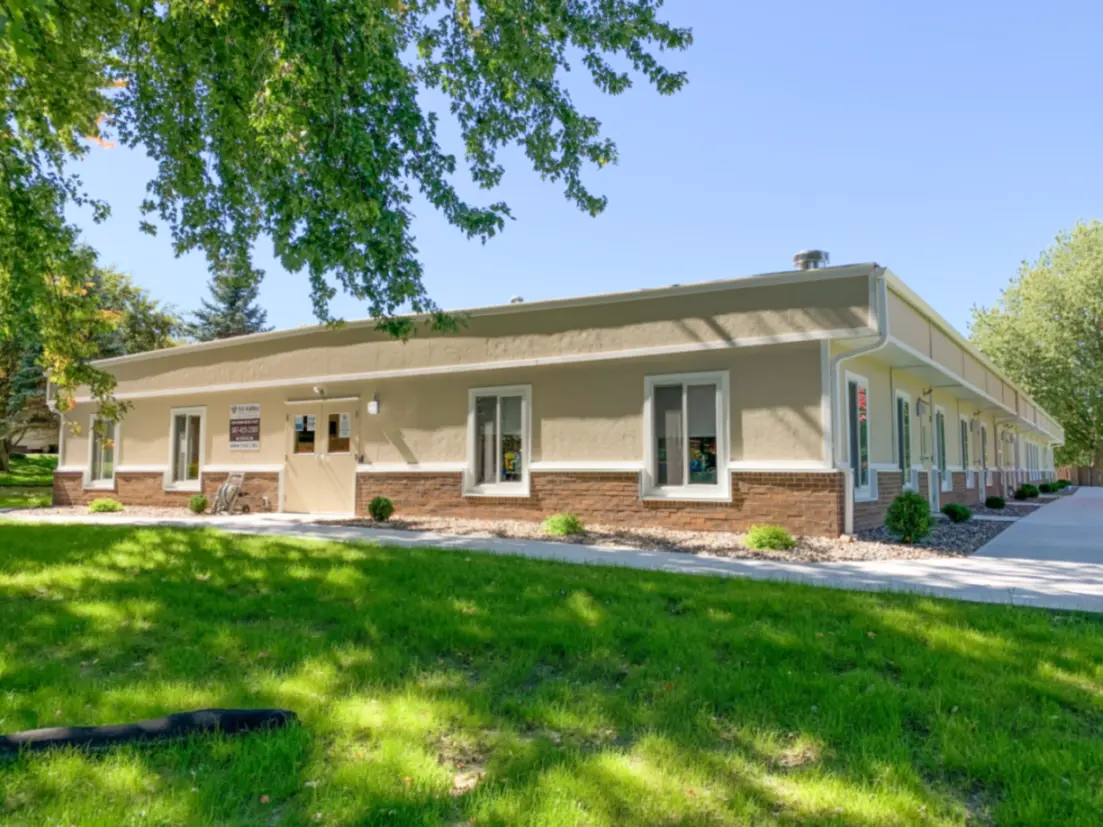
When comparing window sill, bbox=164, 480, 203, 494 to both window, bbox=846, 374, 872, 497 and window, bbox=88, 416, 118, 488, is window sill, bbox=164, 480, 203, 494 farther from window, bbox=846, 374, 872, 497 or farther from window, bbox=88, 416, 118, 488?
Result: window, bbox=846, 374, 872, 497

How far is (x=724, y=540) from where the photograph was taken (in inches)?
375

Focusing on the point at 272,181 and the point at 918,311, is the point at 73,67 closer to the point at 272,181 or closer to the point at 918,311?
the point at 272,181

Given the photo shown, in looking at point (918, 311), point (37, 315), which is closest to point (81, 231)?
point (37, 315)

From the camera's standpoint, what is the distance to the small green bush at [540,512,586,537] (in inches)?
407

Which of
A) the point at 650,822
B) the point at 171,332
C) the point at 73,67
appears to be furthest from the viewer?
the point at 171,332

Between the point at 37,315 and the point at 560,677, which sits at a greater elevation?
the point at 37,315

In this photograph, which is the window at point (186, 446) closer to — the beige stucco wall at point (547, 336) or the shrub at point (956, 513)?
the beige stucco wall at point (547, 336)

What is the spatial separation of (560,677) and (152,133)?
9.40m

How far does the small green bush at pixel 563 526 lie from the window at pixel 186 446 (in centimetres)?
953

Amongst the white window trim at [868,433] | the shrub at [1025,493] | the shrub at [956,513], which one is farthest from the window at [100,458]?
the shrub at [1025,493]

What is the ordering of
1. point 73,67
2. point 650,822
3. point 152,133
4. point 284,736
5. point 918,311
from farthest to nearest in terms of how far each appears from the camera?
1. point 918,311
2. point 152,133
3. point 73,67
4. point 284,736
5. point 650,822

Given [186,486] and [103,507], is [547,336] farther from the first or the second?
[103,507]

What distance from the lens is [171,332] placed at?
34469 mm

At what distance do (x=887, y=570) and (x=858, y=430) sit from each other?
424 cm
